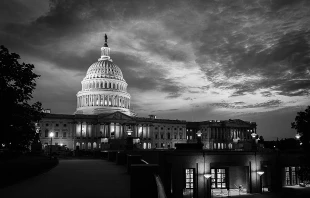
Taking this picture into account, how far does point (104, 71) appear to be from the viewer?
154 metres

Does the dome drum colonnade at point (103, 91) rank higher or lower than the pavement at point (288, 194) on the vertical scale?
higher

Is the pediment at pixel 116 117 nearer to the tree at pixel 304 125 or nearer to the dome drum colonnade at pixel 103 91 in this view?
the dome drum colonnade at pixel 103 91

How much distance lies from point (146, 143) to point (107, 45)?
197 feet

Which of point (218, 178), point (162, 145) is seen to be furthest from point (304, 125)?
point (162, 145)

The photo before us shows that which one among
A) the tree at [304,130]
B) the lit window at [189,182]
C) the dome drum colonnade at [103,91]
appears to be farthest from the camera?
the dome drum colonnade at [103,91]

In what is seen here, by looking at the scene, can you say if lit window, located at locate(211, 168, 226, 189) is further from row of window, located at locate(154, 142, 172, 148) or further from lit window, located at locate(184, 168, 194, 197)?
row of window, located at locate(154, 142, 172, 148)

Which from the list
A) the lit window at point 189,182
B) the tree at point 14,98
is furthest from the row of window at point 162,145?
the tree at point 14,98

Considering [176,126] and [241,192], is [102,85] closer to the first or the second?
[176,126]

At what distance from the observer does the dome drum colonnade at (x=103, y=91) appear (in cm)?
14538

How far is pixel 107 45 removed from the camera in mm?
169875

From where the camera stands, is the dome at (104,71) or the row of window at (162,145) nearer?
the row of window at (162,145)

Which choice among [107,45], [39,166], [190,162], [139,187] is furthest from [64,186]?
[107,45]

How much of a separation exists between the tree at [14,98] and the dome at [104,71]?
410 feet

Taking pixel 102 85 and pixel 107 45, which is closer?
pixel 102 85
